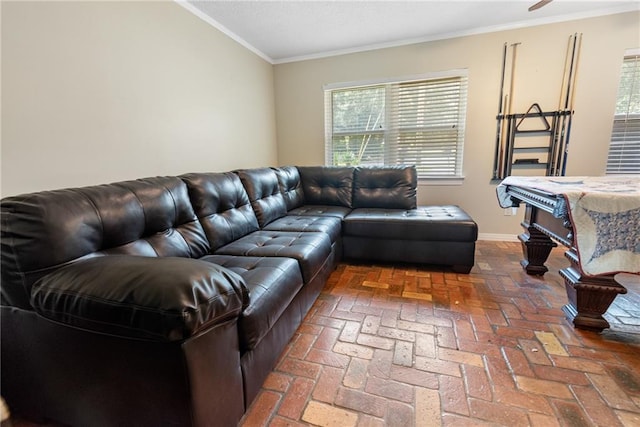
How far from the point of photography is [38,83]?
1440mm

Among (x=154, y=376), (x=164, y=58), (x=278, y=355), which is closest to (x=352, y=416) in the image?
(x=278, y=355)

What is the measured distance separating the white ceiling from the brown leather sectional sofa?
1.83m

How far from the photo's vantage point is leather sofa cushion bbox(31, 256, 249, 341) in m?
0.76

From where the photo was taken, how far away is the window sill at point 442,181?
131 inches

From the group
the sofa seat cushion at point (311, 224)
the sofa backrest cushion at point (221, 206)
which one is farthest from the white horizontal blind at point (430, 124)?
the sofa backrest cushion at point (221, 206)

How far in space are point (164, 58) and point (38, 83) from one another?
3.05ft

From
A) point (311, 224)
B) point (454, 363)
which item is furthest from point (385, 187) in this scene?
point (454, 363)

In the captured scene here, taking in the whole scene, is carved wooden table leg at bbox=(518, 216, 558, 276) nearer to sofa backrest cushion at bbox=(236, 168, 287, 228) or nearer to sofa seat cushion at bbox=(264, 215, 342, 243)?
sofa seat cushion at bbox=(264, 215, 342, 243)

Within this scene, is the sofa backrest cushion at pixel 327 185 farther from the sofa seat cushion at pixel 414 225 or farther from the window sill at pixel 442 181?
A: the window sill at pixel 442 181

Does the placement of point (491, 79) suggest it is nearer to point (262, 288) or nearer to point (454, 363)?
point (454, 363)

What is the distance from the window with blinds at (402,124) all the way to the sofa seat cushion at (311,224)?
1.49 meters

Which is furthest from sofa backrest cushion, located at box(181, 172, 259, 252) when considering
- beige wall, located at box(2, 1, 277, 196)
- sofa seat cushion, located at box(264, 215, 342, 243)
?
beige wall, located at box(2, 1, 277, 196)

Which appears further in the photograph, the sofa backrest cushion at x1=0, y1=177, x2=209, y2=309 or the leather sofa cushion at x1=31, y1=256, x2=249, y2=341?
the sofa backrest cushion at x1=0, y1=177, x2=209, y2=309

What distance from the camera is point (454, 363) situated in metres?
1.37
